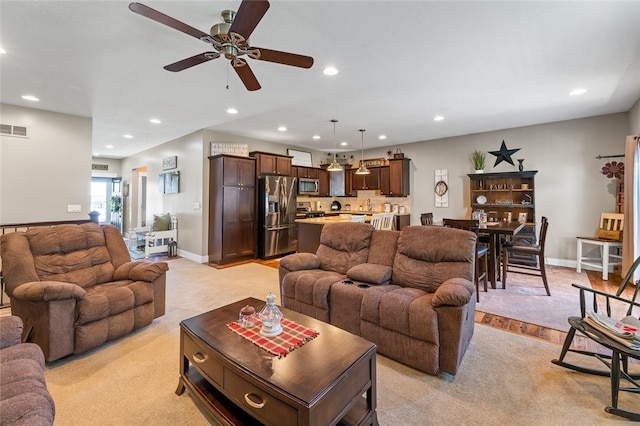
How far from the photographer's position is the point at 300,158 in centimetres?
785

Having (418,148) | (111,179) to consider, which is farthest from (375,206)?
(111,179)

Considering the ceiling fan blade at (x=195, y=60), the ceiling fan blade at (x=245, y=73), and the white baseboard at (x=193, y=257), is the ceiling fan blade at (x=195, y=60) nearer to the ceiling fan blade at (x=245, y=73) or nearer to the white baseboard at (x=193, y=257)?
the ceiling fan blade at (x=245, y=73)

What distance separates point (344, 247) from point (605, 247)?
14.5ft

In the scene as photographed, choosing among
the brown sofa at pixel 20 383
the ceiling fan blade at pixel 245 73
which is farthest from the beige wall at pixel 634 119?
the brown sofa at pixel 20 383

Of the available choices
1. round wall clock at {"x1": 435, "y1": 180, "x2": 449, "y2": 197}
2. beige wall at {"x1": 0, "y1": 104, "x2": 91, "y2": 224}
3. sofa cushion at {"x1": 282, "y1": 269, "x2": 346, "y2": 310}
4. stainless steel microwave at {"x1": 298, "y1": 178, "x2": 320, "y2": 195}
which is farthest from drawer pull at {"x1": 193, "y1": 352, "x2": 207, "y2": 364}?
round wall clock at {"x1": 435, "y1": 180, "x2": 449, "y2": 197}

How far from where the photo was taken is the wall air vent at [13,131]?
4.17 m

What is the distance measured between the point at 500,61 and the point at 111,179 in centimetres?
1174

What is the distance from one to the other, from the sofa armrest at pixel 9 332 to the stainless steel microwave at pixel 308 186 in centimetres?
596

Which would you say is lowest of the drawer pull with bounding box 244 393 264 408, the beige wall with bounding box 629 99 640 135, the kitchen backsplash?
the drawer pull with bounding box 244 393 264 408

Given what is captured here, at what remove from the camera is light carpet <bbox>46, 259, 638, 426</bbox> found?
172cm

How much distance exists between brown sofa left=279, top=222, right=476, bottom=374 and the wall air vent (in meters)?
4.65

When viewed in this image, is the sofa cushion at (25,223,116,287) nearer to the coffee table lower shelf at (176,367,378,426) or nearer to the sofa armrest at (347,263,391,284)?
the coffee table lower shelf at (176,367,378,426)

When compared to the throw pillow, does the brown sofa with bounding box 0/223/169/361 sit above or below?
below

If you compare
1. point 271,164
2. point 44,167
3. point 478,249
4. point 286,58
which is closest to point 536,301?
point 478,249
